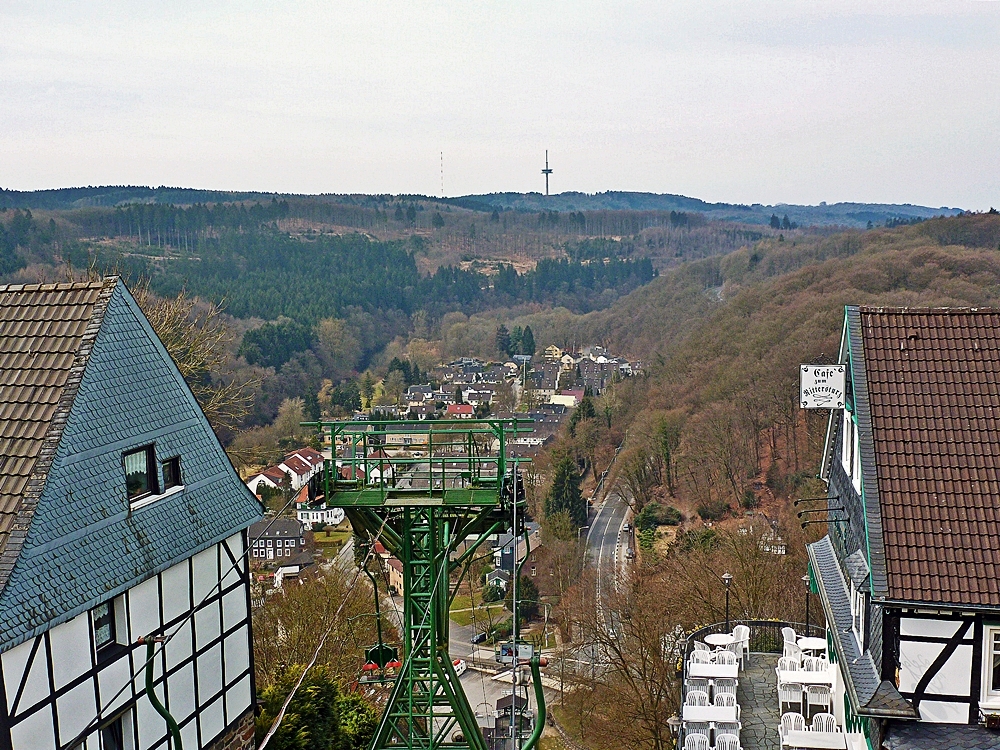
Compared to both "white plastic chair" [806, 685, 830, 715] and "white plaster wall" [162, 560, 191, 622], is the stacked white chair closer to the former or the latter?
"white plastic chair" [806, 685, 830, 715]

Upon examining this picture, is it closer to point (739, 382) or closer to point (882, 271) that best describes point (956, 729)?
point (739, 382)

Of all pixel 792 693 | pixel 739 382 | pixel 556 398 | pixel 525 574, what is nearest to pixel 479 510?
pixel 792 693

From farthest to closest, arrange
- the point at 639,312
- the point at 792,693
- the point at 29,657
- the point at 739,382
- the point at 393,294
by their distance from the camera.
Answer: the point at 393,294, the point at 639,312, the point at 739,382, the point at 792,693, the point at 29,657

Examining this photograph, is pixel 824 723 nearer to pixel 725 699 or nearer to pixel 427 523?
pixel 725 699

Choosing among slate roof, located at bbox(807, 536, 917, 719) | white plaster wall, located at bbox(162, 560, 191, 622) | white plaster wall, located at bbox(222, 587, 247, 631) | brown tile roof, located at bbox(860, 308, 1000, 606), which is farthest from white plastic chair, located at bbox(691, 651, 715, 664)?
white plaster wall, located at bbox(162, 560, 191, 622)

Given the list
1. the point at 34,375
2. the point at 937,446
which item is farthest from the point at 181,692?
the point at 937,446

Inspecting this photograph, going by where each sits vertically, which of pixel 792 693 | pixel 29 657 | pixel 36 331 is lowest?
pixel 792 693

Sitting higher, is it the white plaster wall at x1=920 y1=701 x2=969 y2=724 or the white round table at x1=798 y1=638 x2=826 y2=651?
the white plaster wall at x1=920 y1=701 x2=969 y2=724
